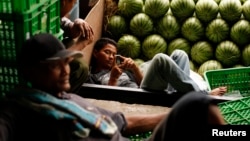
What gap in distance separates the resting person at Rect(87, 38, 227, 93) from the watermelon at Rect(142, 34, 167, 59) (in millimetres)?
558

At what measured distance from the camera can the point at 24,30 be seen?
2.25 m

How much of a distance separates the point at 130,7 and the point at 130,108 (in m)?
1.36

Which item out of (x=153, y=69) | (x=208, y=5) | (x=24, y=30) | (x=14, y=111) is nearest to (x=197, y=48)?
(x=208, y=5)

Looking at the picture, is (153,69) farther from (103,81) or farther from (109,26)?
(109,26)

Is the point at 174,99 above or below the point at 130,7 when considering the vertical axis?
below

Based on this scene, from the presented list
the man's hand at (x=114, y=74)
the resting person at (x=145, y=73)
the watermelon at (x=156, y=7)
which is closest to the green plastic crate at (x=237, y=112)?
the resting person at (x=145, y=73)

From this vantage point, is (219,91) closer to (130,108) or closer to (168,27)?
(130,108)

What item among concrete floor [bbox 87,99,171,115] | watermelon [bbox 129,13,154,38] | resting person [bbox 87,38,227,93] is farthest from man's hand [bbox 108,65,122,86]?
watermelon [bbox 129,13,154,38]

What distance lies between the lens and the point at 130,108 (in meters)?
3.38

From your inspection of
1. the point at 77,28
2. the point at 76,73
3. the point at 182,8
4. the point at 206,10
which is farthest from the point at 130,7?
the point at 76,73

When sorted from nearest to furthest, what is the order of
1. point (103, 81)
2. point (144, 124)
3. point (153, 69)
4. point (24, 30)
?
point (24, 30) → point (144, 124) → point (153, 69) → point (103, 81)

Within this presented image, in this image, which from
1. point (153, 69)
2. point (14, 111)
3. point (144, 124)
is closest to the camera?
point (14, 111)

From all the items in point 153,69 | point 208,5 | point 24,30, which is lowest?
point 153,69

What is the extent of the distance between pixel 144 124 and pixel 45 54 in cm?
72
